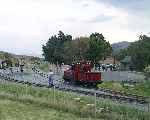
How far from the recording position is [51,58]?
330 ft

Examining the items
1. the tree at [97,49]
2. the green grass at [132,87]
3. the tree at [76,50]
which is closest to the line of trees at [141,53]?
the tree at [97,49]

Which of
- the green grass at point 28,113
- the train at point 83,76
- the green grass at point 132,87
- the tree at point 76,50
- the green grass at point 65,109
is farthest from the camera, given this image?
the tree at point 76,50

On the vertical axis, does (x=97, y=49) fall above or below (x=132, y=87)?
above

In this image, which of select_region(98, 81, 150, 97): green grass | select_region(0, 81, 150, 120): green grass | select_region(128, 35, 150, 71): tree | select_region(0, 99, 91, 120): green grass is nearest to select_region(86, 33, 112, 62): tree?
select_region(128, 35, 150, 71): tree

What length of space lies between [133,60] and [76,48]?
70.3 feet

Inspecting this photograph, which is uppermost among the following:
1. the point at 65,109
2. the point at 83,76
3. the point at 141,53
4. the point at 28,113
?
the point at 141,53

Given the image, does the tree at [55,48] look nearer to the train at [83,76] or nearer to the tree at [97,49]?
the tree at [97,49]

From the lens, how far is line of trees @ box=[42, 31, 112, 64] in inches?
3649

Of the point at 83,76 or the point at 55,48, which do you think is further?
the point at 55,48

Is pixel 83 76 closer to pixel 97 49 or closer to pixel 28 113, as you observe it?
pixel 28 113

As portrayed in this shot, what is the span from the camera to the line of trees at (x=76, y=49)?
9269cm

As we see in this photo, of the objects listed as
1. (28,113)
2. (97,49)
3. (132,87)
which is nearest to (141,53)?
(97,49)

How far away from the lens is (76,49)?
95375 mm

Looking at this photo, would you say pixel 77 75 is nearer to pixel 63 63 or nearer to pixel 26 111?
pixel 26 111
